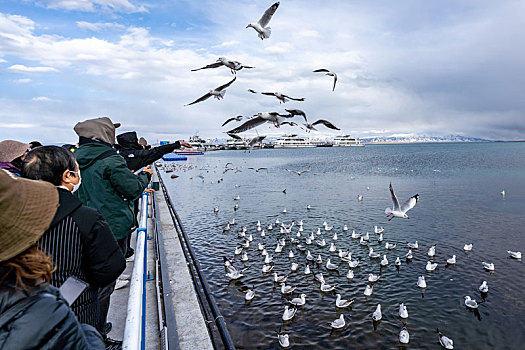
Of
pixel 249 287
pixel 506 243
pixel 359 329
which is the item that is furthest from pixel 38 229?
pixel 506 243

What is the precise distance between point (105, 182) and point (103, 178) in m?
0.06

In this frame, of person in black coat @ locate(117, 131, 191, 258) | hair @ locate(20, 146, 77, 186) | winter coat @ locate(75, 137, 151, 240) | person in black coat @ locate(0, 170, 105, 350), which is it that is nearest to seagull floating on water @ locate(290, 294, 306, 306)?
person in black coat @ locate(117, 131, 191, 258)

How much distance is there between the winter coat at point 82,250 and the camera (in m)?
1.96

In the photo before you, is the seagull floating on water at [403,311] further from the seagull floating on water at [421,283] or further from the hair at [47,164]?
the hair at [47,164]

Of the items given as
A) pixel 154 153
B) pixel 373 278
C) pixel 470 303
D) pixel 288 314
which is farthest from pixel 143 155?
pixel 470 303

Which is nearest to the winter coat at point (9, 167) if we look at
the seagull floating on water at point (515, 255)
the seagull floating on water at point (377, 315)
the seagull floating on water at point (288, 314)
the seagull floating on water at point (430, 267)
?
the seagull floating on water at point (288, 314)

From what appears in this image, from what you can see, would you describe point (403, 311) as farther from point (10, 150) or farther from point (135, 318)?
point (10, 150)

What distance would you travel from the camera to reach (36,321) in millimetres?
1277

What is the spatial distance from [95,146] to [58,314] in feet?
9.66

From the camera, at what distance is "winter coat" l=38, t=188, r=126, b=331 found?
196 cm

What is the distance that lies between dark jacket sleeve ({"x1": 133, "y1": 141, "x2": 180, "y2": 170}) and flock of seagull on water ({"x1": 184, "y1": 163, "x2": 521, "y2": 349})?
5822mm

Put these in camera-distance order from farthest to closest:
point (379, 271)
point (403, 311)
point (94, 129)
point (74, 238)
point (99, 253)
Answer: point (379, 271), point (403, 311), point (94, 129), point (99, 253), point (74, 238)

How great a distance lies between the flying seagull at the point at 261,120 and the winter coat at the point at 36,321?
6669 mm

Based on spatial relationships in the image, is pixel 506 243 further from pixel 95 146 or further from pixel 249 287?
pixel 95 146
